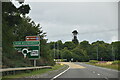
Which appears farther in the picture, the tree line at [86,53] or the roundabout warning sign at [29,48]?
the tree line at [86,53]

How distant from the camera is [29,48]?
32469mm

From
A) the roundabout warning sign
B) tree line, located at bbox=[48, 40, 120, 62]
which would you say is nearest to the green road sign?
the roundabout warning sign

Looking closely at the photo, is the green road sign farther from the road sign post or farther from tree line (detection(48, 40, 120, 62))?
tree line (detection(48, 40, 120, 62))

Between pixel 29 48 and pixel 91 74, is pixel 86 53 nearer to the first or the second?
pixel 29 48

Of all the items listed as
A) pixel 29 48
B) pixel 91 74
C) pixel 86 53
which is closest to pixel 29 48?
pixel 29 48

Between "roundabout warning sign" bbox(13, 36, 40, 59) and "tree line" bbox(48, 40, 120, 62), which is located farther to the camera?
"tree line" bbox(48, 40, 120, 62)

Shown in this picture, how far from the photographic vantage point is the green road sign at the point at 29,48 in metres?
31.8

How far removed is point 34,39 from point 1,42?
7.71 metres

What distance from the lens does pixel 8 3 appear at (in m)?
25.4

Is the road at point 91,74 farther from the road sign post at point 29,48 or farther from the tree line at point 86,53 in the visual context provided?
the tree line at point 86,53

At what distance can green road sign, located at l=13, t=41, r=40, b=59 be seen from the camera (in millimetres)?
31781

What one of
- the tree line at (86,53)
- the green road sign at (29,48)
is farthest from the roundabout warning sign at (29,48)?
the tree line at (86,53)

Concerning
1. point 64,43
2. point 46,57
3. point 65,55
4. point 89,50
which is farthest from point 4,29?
point 64,43

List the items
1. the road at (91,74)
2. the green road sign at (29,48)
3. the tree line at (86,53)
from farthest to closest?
1. the tree line at (86,53)
2. the green road sign at (29,48)
3. the road at (91,74)
